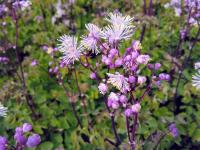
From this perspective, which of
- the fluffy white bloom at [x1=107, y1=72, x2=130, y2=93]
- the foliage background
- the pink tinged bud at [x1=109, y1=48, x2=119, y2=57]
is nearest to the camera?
the fluffy white bloom at [x1=107, y1=72, x2=130, y2=93]

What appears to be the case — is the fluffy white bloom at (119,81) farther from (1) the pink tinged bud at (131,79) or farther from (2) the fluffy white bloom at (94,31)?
(2) the fluffy white bloom at (94,31)

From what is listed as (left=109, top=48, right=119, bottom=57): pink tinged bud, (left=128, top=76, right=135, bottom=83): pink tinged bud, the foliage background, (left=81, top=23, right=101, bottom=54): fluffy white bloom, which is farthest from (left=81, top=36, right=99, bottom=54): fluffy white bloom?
the foliage background

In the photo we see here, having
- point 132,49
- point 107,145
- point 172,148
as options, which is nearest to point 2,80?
point 107,145

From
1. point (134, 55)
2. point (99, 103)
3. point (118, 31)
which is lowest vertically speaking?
point (99, 103)

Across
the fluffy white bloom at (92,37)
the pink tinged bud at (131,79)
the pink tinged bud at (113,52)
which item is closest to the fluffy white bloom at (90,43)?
the fluffy white bloom at (92,37)

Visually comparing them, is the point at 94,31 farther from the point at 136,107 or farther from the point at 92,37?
the point at 136,107

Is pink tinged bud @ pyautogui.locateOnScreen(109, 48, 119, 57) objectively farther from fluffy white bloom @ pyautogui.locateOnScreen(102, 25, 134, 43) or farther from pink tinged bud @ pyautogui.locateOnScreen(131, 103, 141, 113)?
pink tinged bud @ pyautogui.locateOnScreen(131, 103, 141, 113)

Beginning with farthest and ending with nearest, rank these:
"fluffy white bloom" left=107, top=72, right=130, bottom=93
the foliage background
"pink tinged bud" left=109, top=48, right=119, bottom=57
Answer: the foliage background < "pink tinged bud" left=109, top=48, right=119, bottom=57 < "fluffy white bloom" left=107, top=72, right=130, bottom=93

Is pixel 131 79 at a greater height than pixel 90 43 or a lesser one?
lesser

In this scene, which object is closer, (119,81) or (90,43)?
(119,81)

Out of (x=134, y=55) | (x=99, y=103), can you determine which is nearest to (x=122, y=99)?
(x=134, y=55)

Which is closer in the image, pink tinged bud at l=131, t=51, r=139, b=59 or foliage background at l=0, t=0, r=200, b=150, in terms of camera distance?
pink tinged bud at l=131, t=51, r=139, b=59

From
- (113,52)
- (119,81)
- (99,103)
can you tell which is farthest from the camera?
(99,103)
